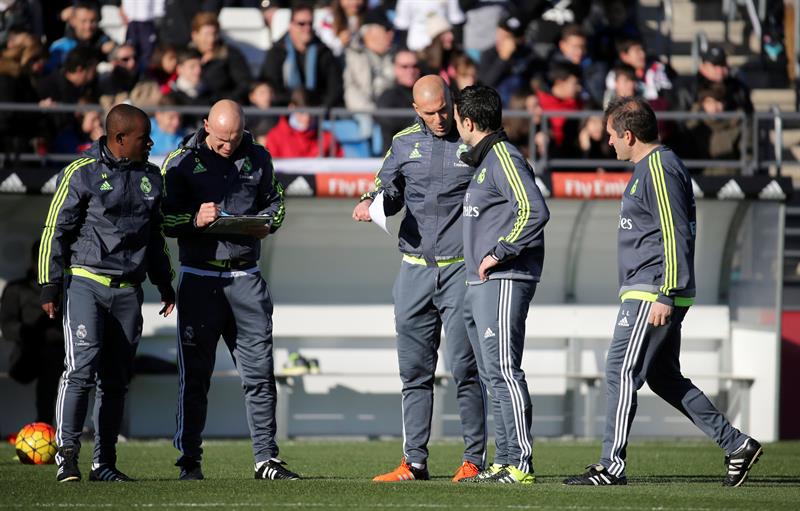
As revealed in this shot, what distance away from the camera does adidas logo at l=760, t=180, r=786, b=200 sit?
13.5m

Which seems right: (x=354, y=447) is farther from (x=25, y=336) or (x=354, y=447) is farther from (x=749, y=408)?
(x=749, y=408)

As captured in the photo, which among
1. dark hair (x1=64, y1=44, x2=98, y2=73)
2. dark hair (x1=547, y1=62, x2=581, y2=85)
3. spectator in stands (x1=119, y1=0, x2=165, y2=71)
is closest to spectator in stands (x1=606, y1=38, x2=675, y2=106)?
dark hair (x1=547, y1=62, x2=581, y2=85)

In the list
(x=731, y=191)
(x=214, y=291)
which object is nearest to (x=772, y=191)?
(x=731, y=191)

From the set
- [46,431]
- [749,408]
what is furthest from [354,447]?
[749,408]

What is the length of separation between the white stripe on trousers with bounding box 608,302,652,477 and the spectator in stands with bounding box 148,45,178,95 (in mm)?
8105

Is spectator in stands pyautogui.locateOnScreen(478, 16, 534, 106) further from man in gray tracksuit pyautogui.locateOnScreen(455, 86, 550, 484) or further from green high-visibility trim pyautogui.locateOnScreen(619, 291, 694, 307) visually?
green high-visibility trim pyautogui.locateOnScreen(619, 291, 694, 307)

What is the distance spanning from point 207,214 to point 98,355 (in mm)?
1024

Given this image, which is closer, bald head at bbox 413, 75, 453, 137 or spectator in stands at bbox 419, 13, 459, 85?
bald head at bbox 413, 75, 453, 137

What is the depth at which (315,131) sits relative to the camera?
14039 millimetres

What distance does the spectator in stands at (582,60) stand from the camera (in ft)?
50.8

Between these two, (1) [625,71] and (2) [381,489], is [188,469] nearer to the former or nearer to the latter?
(2) [381,489]

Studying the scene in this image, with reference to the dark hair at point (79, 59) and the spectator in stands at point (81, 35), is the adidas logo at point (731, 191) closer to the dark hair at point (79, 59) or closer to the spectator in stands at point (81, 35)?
the dark hair at point (79, 59)

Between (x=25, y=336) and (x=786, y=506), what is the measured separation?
26.0 feet

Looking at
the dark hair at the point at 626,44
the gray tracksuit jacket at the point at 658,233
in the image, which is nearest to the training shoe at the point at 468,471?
the gray tracksuit jacket at the point at 658,233
